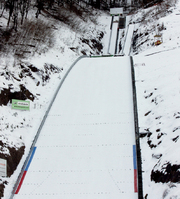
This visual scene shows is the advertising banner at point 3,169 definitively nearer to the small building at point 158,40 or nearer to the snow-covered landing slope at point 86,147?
the snow-covered landing slope at point 86,147

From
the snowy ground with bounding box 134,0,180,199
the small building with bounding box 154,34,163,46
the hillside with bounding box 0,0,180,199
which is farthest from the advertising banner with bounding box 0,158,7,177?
the small building with bounding box 154,34,163,46

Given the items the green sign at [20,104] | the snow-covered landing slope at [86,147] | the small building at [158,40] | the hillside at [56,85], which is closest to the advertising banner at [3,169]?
the hillside at [56,85]

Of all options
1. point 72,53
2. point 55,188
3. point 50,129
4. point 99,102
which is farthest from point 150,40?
point 55,188

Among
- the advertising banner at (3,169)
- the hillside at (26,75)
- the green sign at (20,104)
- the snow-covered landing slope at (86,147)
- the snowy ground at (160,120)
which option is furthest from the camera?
the green sign at (20,104)

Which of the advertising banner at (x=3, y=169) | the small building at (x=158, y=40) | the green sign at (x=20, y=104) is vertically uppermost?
the small building at (x=158, y=40)

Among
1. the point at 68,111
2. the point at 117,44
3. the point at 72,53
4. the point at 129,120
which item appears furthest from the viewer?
A: the point at 117,44

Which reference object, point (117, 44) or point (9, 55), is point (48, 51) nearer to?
point (9, 55)

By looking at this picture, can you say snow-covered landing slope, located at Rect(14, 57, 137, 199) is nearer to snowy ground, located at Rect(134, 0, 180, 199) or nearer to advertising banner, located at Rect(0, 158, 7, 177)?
snowy ground, located at Rect(134, 0, 180, 199)

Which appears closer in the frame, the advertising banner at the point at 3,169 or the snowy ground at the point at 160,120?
the snowy ground at the point at 160,120
